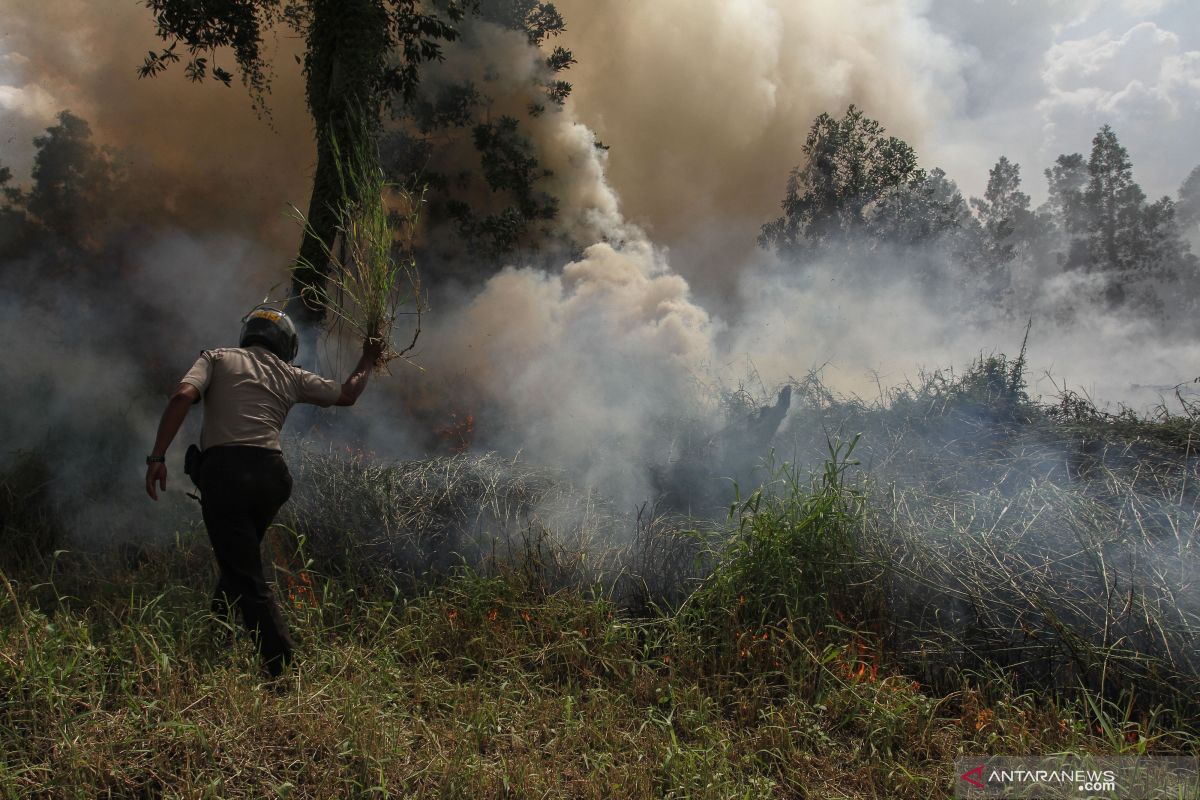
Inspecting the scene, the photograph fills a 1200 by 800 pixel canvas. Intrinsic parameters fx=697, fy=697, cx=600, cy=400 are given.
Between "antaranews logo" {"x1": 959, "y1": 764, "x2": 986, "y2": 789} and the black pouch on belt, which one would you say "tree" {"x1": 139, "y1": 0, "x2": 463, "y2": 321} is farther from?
"antaranews logo" {"x1": 959, "y1": 764, "x2": 986, "y2": 789}

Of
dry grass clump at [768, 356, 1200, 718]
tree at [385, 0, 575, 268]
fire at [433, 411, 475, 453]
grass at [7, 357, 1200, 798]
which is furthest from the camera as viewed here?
tree at [385, 0, 575, 268]

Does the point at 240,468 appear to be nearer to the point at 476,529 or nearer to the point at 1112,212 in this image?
the point at 476,529

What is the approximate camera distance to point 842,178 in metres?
16.0

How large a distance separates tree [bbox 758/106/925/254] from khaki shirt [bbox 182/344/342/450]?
14.6 meters

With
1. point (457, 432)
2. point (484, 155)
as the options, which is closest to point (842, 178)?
point (484, 155)

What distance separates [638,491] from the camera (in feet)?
19.3

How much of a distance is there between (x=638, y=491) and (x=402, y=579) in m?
2.14

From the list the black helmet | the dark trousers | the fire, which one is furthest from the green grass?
the fire

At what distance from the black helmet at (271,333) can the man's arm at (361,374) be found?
0.37 meters

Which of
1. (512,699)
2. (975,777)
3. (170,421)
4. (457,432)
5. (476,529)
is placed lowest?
(975,777)

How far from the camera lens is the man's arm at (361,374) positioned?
360 cm

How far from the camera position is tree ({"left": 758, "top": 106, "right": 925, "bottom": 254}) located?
50.8 ft

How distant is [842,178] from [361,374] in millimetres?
14925

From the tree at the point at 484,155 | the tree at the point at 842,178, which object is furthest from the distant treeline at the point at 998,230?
the tree at the point at 484,155
